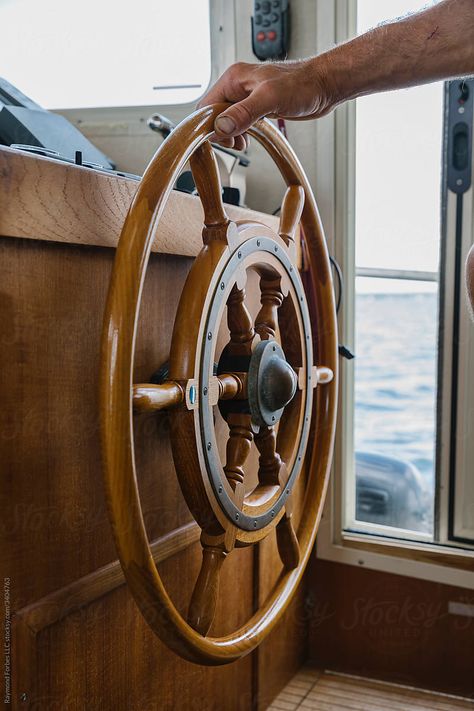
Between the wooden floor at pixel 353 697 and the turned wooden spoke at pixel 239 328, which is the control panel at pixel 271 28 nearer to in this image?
the turned wooden spoke at pixel 239 328

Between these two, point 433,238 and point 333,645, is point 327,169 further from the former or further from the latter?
point 333,645

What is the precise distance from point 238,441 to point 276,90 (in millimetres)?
488

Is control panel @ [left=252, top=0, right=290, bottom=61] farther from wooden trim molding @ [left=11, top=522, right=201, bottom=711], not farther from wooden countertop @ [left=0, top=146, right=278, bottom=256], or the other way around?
wooden trim molding @ [left=11, top=522, right=201, bottom=711]

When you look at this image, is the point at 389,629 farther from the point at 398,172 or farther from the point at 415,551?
the point at 398,172

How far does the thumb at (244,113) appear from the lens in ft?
3.14

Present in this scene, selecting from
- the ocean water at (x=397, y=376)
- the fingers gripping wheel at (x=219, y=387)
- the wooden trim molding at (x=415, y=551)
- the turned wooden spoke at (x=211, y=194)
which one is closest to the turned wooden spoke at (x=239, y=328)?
the fingers gripping wheel at (x=219, y=387)

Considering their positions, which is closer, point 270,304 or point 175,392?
point 175,392

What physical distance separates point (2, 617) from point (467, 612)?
4.17 ft

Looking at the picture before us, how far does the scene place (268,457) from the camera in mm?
1171

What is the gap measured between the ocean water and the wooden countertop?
2.76 meters

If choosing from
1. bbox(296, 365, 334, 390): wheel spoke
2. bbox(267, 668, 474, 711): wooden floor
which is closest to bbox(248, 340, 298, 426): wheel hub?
bbox(296, 365, 334, 390): wheel spoke

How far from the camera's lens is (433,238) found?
1.84m

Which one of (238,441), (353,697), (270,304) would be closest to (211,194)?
(270,304)

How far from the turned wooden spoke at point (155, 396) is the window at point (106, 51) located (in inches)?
51.2
